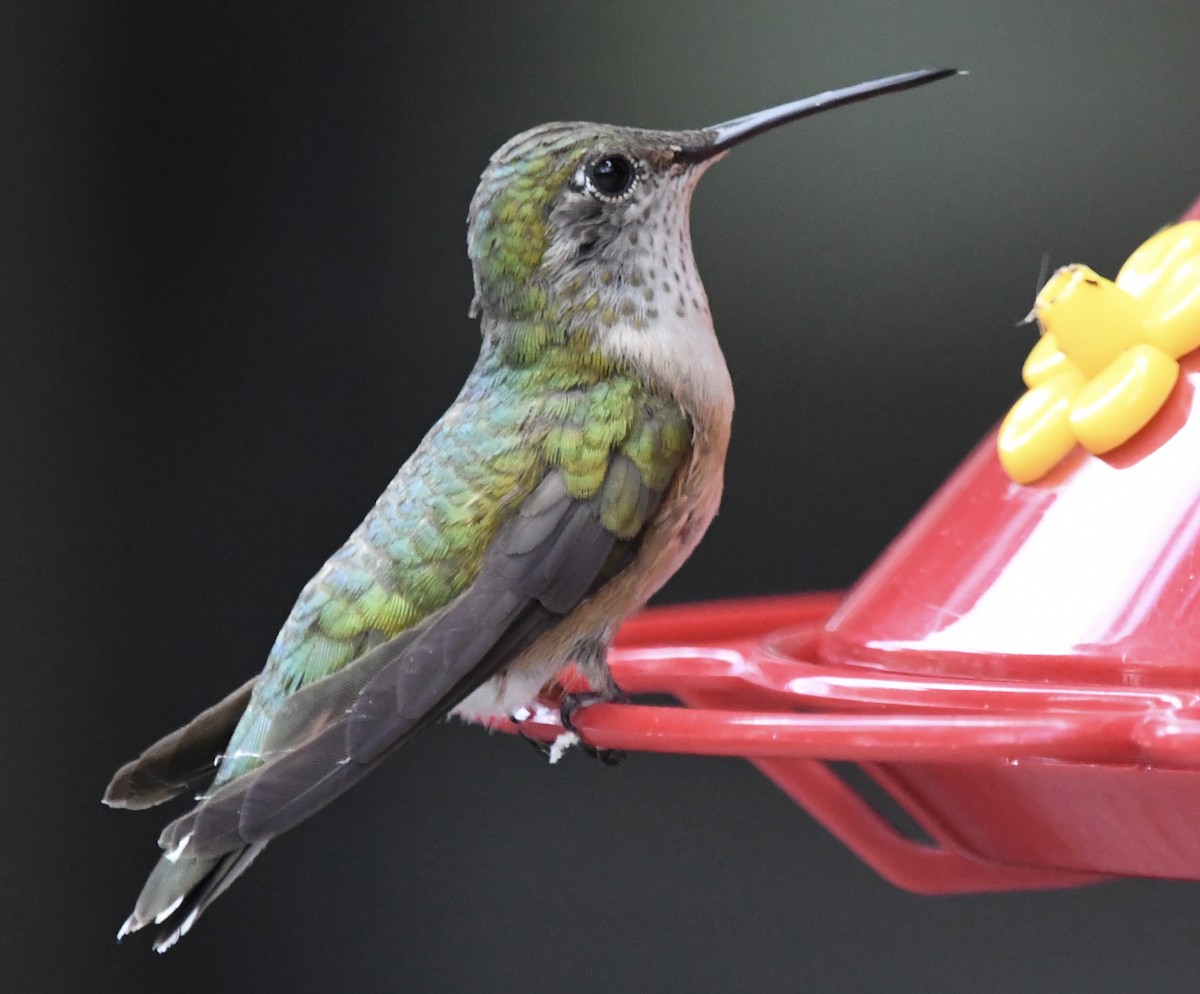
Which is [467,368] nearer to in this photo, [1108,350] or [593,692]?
[593,692]

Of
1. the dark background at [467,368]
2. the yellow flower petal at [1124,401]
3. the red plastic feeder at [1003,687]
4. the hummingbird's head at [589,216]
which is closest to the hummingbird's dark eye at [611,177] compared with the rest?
the hummingbird's head at [589,216]

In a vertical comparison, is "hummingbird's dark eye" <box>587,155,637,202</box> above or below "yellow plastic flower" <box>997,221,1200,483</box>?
above

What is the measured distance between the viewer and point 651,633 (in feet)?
5.26

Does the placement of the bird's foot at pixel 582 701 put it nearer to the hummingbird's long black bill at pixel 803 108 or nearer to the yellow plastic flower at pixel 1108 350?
the yellow plastic flower at pixel 1108 350

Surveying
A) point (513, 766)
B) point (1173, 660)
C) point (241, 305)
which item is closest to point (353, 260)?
point (241, 305)

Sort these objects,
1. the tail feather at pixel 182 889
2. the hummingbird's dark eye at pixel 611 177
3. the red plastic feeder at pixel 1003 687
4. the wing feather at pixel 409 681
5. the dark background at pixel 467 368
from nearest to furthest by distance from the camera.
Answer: the red plastic feeder at pixel 1003 687
the wing feather at pixel 409 681
the tail feather at pixel 182 889
the hummingbird's dark eye at pixel 611 177
the dark background at pixel 467 368

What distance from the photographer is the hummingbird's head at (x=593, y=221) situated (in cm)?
160

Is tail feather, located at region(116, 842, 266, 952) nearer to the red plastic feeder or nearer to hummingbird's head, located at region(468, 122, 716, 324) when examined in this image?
the red plastic feeder

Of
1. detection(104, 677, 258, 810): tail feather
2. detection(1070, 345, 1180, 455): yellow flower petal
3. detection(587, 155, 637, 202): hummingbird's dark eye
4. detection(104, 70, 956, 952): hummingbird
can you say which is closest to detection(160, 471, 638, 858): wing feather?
detection(104, 70, 956, 952): hummingbird

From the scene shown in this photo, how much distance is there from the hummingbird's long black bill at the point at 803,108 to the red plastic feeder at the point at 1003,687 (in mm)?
271

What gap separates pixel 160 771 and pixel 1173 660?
913mm

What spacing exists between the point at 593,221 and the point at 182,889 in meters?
0.74

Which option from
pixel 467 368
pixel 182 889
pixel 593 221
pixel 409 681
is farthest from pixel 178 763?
pixel 467 368

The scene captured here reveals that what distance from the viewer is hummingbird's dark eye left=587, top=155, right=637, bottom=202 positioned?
62.6 inches
